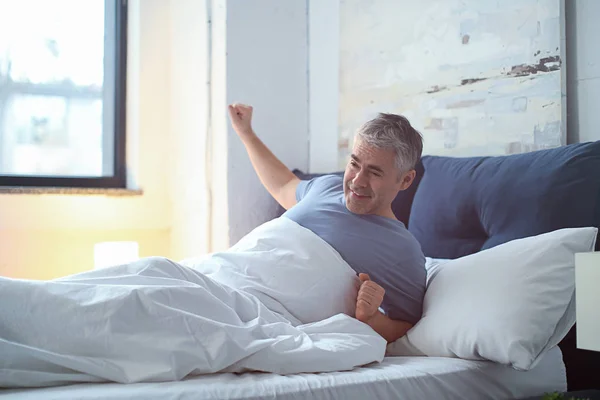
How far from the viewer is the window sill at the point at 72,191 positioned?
3266 millimetres

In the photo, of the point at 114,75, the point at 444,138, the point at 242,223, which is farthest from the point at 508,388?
the point at 114,75

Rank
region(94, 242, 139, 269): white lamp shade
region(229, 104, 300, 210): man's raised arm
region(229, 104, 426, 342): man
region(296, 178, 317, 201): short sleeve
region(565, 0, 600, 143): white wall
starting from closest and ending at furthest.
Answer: region(229, 104, 426, 342): man, region(565, 0, 600, 143): white wall, region(296, 178, 317, 201): short sleeve, region(229, 104, 300, 210): man's raised arm, region(94, 242, 139, 269): white lamp shade

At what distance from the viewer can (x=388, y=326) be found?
6.21 feet

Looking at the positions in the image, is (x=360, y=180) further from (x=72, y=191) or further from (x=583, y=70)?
(x=72, y=191)

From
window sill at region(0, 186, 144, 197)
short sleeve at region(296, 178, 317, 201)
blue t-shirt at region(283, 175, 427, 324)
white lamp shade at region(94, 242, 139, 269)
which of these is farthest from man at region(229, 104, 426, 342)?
window sill at region(0, 186, 144, 197)

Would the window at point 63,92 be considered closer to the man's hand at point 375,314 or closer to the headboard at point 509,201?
the headboard at point 509,201

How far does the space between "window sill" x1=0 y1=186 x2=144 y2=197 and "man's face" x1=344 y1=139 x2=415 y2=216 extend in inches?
69.5

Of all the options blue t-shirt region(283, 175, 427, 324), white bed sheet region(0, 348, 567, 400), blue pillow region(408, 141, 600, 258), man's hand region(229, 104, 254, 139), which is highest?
man's hand region(229, 104, 254, 139)

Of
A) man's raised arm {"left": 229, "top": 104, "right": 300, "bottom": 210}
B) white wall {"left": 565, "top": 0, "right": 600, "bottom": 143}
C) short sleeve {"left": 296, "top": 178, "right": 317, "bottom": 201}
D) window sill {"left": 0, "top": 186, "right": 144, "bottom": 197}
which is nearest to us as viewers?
white wall {"left": 565, "top": 0, "right": 600, "bottom": 143}

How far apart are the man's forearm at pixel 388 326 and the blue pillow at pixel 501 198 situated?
36 centimetres

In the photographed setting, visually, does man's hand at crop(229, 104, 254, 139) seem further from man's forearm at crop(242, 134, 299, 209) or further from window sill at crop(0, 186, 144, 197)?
window sill at crop(0, 186, 144, 197)

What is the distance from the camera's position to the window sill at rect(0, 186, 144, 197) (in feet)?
10.7

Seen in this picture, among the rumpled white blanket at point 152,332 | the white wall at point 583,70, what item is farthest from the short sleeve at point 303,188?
the white wall at point 583,70

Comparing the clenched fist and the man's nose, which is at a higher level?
the man's nose
